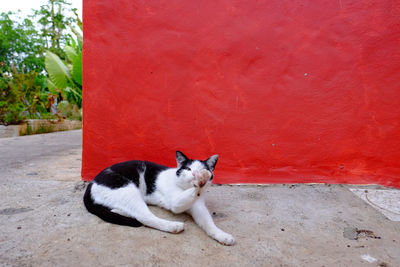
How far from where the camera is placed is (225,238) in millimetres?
1370

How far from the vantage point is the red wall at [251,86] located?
7.42 ft

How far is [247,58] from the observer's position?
2312 millimetres

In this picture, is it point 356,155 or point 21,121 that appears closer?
point 356,155

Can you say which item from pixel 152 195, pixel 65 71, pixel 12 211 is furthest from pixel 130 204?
pixel 65 71

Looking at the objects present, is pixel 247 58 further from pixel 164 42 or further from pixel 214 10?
pixel 164 42

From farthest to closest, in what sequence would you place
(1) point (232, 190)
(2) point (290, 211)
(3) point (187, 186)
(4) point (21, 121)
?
(4) point (21, 121) → (1) point (232, 190) → (2) point (290, 211) → (3) point (187, 186)

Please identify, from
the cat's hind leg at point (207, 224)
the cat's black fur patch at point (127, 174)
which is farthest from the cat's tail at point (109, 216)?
the cat's hind leg at point (207, 224)

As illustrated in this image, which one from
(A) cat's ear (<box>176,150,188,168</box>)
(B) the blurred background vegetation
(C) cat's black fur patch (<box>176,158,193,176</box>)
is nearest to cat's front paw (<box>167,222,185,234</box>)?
(C) cat's black fur patch (<box>176,158,193,176</box>)

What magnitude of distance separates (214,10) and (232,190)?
5.69 feet

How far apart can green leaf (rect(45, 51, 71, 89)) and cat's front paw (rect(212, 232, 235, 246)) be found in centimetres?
954

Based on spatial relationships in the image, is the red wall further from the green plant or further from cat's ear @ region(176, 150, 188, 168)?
the green plant

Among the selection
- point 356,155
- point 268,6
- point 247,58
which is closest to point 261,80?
point 247,58

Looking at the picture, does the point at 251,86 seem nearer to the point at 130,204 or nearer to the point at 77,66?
the point at 130,204

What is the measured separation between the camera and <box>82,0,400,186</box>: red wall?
2.26 meters
